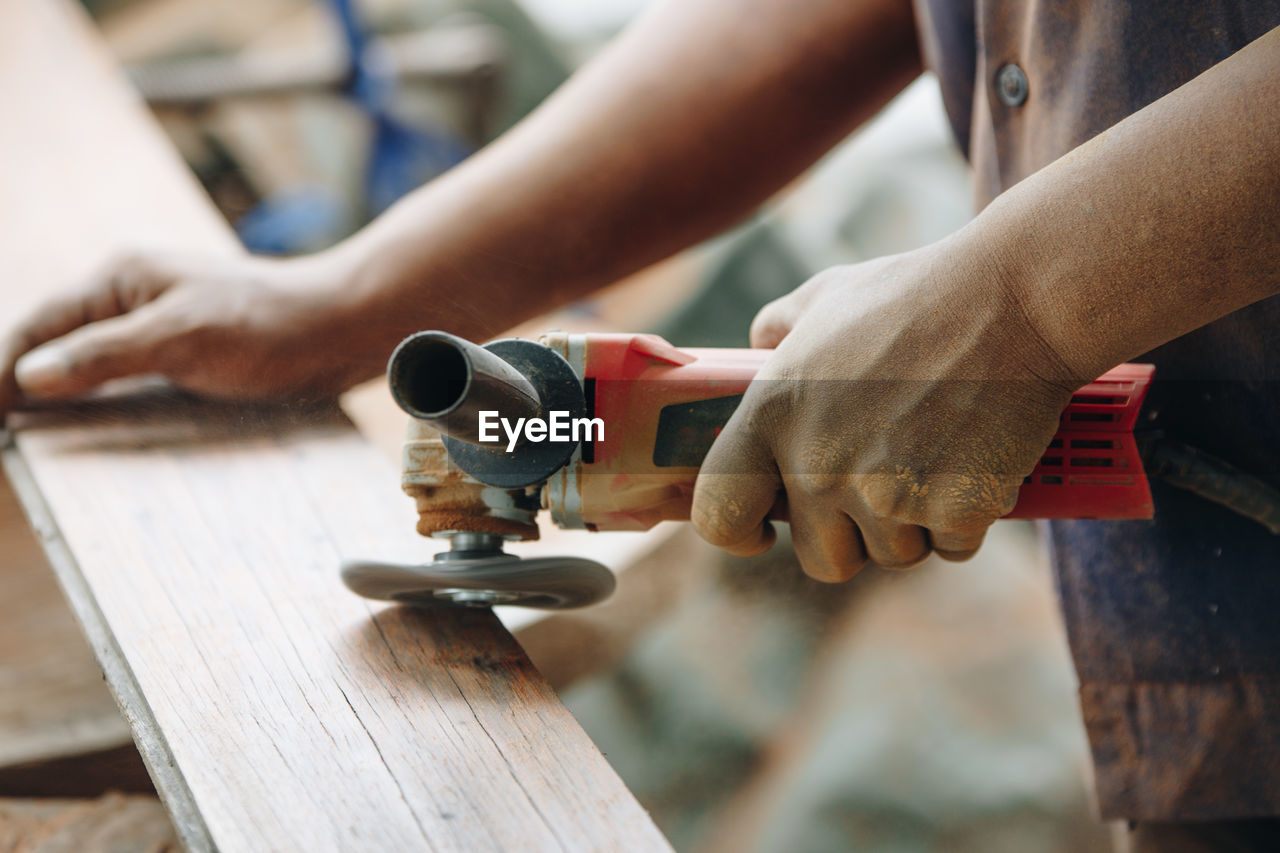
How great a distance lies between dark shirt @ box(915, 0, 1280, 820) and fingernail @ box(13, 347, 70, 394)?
977mm

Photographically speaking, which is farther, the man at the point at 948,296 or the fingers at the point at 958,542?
the fingers at the point at 958,542

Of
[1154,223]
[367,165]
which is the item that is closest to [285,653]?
[1154,223]

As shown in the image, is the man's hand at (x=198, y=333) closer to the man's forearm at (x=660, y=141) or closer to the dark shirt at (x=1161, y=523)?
the man's forearm at (x=660, y=141)

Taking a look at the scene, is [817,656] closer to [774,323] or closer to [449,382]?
[774,323]

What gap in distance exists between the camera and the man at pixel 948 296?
0.59 metres

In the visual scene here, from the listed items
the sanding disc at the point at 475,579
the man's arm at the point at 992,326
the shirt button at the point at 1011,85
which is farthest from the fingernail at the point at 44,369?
the shirt button at the point at 1011,85

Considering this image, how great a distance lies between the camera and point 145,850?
925mm

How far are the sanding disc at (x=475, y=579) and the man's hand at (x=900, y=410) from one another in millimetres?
130

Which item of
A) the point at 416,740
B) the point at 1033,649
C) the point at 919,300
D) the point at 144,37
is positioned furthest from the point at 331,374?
the point at 144,37

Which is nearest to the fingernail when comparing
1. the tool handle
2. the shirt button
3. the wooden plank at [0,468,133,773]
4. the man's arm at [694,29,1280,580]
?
the wooden plank at [0,468,133,773]

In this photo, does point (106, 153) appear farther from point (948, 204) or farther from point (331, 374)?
point (948, 204)

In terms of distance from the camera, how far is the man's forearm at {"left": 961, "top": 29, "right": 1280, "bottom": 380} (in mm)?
548

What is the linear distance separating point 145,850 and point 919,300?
2.90 feet

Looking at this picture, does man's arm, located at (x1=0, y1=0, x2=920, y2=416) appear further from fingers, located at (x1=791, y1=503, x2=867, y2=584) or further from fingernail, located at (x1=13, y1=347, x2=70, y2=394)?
fingers, located at (x1=791, y1=503, x2=867, y2=584)
